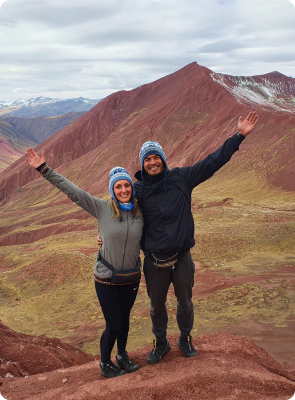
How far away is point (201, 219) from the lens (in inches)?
831

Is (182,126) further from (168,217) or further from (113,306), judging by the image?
(113,306)

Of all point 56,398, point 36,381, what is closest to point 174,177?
point 56,398

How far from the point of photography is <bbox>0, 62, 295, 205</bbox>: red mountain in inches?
1303

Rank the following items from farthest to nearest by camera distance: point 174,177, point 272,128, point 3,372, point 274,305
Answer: point 272,128
point 274,305
point 3,372
point 174,177

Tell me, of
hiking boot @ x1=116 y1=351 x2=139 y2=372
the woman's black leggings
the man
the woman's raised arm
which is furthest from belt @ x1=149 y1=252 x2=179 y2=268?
hiking boot @ x1=116 y1=351 x2=139 y2=372

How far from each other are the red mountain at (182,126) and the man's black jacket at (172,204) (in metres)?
24.9

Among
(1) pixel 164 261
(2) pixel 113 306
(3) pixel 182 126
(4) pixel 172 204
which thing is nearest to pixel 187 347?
(2) pixel 113 306

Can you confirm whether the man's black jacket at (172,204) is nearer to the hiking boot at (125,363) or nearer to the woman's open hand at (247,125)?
the woman's open hand at (247,125)

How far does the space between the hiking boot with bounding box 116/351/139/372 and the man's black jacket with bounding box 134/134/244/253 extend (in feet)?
4.47

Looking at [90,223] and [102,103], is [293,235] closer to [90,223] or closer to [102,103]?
[90,223]

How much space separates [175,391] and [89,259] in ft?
39.7

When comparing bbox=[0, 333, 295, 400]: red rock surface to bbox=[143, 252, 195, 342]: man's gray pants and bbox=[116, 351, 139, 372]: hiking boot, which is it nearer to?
bbox=[116, 351, 139, 372]: hiking boot

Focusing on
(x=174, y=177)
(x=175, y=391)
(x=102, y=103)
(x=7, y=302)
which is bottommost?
(x=7, y=302)

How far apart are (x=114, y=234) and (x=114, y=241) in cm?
8
